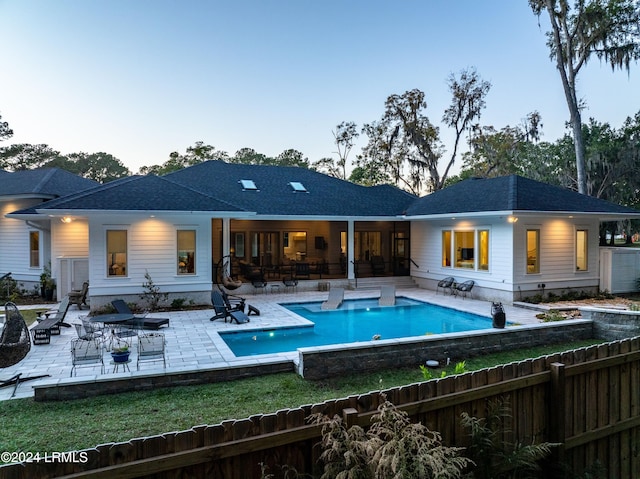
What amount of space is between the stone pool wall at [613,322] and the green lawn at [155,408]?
17.0ft

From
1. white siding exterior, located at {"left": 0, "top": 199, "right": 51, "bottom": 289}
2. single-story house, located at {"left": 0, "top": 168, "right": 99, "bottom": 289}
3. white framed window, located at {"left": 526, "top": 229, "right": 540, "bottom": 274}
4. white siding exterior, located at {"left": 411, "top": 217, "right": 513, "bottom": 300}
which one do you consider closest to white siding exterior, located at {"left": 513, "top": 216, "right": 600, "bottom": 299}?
white framed window, located at {"left": 526, "top": 229, "right": 540, "bottom": 274}

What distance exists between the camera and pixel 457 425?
10.4 feet

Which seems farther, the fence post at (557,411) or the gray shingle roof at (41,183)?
the gray shingle roof at (41,183)

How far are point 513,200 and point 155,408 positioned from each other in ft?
40.6

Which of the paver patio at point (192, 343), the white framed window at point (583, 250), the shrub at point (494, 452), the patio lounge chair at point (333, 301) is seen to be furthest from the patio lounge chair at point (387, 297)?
the shrub at point (494, 452)

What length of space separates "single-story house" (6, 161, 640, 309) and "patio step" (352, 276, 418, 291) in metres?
0.33

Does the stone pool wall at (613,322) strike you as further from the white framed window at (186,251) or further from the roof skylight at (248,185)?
the roof skylight at (248,185)

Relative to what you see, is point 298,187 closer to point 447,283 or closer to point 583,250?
point 447,283

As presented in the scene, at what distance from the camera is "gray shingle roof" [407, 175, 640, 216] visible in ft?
45.6

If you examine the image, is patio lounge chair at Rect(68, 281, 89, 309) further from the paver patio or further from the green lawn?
the green lawn

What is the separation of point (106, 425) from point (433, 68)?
28222mm

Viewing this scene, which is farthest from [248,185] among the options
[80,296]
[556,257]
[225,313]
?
[556,257]

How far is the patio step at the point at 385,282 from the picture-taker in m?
18.3

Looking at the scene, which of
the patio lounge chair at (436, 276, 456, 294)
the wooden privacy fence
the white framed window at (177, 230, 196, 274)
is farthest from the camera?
the patio lounge chair at (436, 276, 456, 294)
